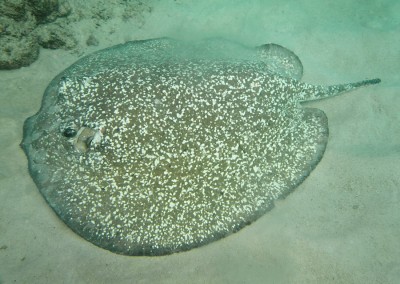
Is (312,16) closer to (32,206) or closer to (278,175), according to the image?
(278,175)

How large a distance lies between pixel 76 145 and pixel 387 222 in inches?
182

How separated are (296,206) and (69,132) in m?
3.53

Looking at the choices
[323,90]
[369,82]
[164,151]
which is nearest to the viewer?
[164,151]

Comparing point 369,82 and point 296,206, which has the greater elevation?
point 369,82

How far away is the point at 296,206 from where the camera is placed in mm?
4453

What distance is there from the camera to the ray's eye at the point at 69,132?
12.3 feet

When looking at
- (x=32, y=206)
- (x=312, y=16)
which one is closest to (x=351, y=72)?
(x=312, y=16)

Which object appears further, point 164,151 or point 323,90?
point 323,90

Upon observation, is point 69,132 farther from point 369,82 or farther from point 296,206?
point 369,82

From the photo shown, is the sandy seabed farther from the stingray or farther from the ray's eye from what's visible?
the ray's eye

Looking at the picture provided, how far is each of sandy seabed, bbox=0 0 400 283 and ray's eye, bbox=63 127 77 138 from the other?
1.12 metres

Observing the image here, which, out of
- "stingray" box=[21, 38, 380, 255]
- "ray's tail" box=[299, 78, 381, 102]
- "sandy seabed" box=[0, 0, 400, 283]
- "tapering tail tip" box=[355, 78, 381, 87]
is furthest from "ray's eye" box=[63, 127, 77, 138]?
"tapering tail tip" box=[355, 78, 381, 87]

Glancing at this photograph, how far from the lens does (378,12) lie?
7.84 m

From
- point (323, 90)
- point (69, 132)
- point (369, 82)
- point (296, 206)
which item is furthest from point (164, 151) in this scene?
point (369, 82)
